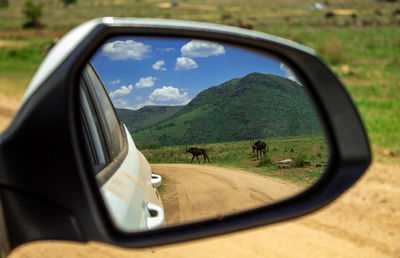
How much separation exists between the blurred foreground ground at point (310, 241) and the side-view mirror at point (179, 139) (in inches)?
56.3

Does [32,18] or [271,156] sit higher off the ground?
[271,156]

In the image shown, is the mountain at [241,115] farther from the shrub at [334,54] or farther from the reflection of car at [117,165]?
the shrub at [334,54]

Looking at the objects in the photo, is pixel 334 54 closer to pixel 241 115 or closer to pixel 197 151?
pixel 241 115

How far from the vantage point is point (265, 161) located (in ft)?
6.06

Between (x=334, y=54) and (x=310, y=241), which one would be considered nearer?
(x=310, y=241)

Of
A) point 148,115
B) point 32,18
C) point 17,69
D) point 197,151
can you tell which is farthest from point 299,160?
point 32,18

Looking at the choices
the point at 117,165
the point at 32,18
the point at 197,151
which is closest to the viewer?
the point at 197,151

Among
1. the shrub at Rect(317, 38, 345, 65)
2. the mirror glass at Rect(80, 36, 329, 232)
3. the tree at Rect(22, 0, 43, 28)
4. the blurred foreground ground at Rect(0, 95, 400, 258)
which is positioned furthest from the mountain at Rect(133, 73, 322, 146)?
the tree at Rect(22, 0, 43, 28)

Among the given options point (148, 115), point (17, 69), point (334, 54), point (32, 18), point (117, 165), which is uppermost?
point (148, 115)

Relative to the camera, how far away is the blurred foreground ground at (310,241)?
365 cm

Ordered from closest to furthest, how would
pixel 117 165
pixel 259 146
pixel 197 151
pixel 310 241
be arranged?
1. pixel 197 151
2. pixel 259 146
3. pixel 117 165
4. pixel 310 241

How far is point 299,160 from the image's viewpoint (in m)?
1.99

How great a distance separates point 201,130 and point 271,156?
0.31 meters

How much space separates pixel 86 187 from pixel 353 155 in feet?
3.45
